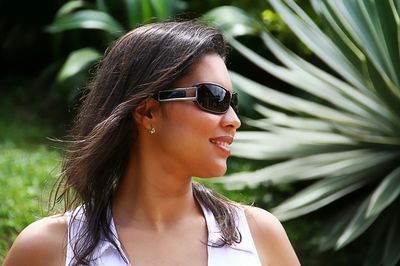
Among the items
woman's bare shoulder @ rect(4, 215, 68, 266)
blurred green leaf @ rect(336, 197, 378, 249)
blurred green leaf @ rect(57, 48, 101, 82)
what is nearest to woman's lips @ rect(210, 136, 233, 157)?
woman's bare shoulder @ rect(4, 215, 68, 266)

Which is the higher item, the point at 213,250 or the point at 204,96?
the point at 204,96

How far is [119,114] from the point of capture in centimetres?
272

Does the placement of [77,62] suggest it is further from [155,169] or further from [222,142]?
[222,142]

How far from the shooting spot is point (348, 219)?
5.73 metres

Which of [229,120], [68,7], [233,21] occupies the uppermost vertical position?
[229,120]

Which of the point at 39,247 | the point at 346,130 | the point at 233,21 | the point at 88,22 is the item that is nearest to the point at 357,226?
the point at 346,130

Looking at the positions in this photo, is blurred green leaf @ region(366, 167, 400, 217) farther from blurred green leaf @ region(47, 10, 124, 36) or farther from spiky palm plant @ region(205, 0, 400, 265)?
blurred green leaf @ region(47, 10, 124, 36)

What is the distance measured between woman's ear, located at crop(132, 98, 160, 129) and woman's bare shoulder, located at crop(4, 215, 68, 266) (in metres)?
0.41

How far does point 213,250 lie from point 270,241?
0.18 m

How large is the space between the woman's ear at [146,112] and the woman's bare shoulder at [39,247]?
0.41 metres

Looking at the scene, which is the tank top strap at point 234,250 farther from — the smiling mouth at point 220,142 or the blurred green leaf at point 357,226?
the blurred green leaf at point 357,226

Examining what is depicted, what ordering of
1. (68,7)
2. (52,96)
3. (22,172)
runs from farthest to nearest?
(52,96)
(68,7)
(22,172)

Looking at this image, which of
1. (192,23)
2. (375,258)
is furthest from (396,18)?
(192,23)

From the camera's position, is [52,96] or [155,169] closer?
[155,169]
